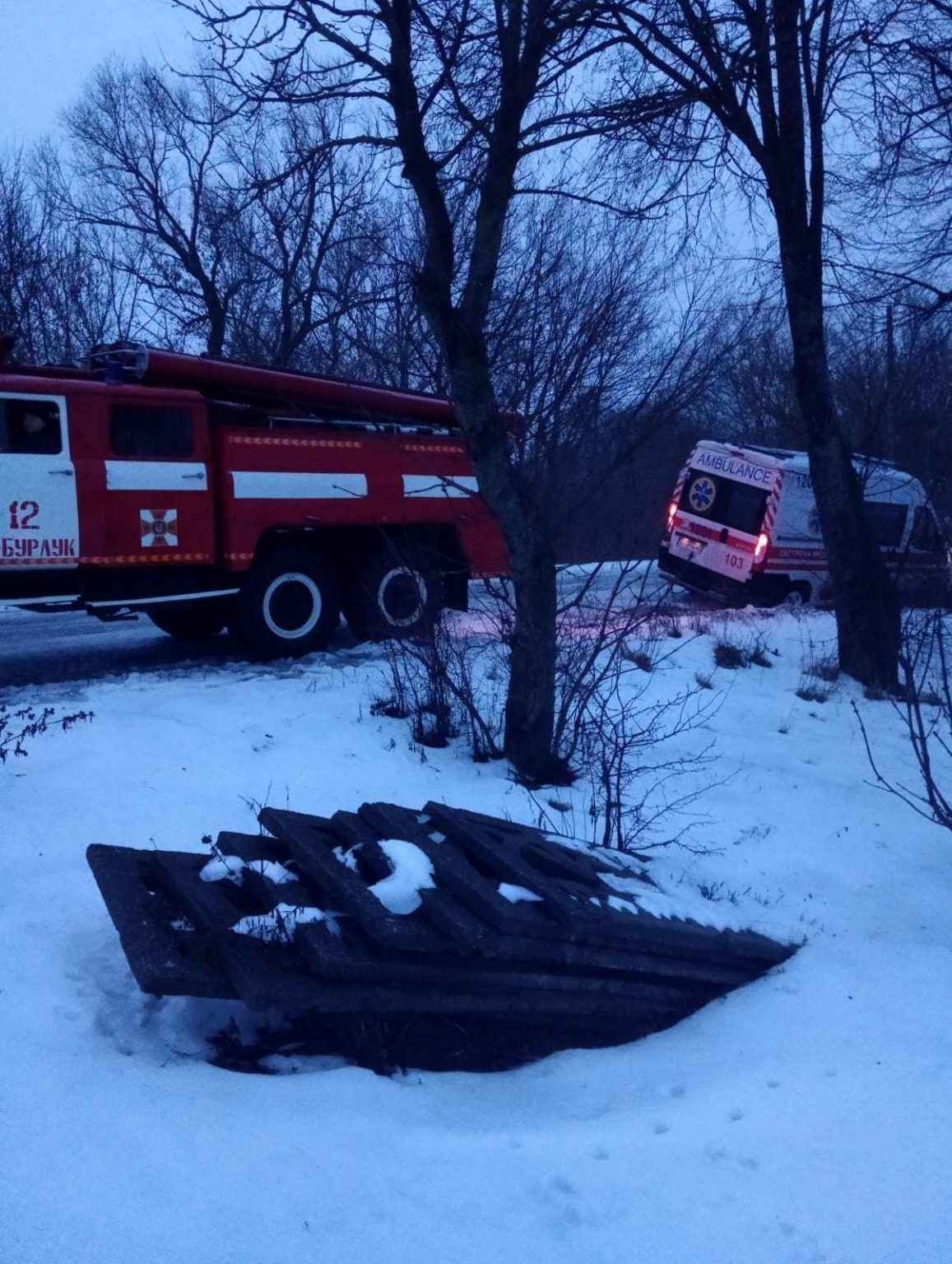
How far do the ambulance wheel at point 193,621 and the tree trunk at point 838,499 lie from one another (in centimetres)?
578

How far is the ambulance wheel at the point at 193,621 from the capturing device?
10852 mm

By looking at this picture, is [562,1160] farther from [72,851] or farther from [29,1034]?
[72,851]

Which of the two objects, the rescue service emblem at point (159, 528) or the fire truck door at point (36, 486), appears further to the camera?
the rescue service emblem at point (159, 528)

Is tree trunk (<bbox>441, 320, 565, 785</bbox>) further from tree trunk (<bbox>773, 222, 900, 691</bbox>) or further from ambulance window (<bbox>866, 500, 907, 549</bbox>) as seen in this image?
ambulance window (<bbox>866, 500, 907, 549</bbox>)

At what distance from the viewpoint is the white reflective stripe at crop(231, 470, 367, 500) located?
10.2 meters

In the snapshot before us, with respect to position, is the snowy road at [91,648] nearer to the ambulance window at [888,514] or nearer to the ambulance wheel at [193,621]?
the ambulance wheel at [193,621]

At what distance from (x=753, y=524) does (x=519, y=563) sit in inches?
423

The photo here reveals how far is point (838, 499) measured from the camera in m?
10.6

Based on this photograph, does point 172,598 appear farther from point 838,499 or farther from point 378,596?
point 838,499

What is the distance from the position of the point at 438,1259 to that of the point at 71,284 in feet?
69.3

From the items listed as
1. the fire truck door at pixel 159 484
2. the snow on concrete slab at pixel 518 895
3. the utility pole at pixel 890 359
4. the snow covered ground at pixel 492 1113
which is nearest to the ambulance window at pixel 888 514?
the utility pole at pixel 890 359

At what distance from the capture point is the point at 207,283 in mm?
21031

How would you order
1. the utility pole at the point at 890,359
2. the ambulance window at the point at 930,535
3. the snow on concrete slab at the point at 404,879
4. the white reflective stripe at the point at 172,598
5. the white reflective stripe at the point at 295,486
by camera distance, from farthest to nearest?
the white reflective stripe at the point at 295,486
the utility pole at the point at 890,359
the white reflective stripe at the point at 172,598
the ambulance window at the point at 930,535
the snow on concrete slab at the point at 404,879

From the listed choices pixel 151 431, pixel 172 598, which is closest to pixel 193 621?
pixel 172 598
